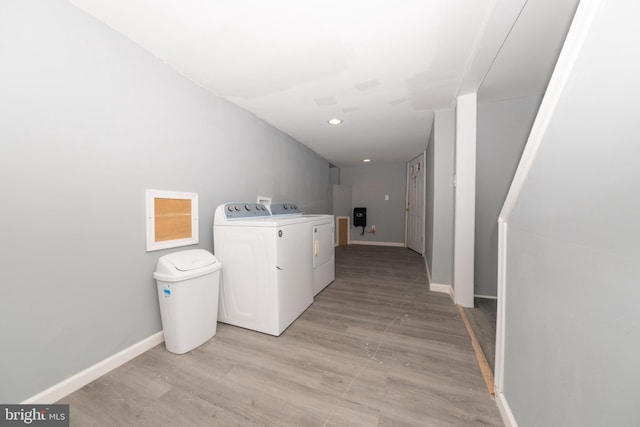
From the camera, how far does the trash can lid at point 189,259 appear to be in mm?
1438

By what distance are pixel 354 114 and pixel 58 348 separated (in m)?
2.89

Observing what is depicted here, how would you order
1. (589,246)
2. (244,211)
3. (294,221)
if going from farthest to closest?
(244,211) → (294,221) → (589,246)

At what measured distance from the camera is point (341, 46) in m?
1.41

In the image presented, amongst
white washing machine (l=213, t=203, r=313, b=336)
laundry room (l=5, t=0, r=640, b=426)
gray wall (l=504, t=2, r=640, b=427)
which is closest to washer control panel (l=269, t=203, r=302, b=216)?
laundry room (l=5, t=0, r=640, b=426)

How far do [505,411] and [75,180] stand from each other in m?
2.41

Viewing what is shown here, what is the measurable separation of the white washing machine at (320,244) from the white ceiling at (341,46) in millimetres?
1181

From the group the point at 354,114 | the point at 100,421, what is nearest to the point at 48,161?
the point at 100,421

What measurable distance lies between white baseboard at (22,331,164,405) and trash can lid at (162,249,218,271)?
577mm

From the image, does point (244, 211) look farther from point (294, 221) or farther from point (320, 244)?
point (320, 244)

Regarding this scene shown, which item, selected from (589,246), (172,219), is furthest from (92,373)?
(589,246)

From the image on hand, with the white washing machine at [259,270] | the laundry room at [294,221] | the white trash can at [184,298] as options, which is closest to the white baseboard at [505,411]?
the laundry room at [294,221]

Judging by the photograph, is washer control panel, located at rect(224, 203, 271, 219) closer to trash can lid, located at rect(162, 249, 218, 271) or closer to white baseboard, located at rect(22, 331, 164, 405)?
trash can lid, located at rect(162, 249, 218, 271)

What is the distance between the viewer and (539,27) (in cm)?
130

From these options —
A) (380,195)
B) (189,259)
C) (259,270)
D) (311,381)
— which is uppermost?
(380,195)
